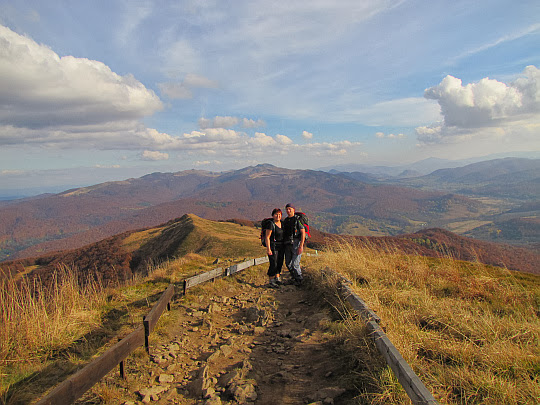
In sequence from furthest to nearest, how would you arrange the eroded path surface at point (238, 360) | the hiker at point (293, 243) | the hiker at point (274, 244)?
the hiker at point (293, 243) → the hiker at point (274, 244) → the eroded path surface at point (238, 360)

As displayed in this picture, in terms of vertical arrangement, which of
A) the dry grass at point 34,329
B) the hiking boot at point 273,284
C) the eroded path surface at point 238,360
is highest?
the dry grass at point 34,329

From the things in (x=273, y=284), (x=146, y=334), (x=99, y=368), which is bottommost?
(x=273, y=284)

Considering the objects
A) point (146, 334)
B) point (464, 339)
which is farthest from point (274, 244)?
point (464, 339)

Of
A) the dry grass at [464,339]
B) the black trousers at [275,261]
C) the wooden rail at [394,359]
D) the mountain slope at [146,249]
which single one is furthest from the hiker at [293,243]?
the mountain slope at [146,249]

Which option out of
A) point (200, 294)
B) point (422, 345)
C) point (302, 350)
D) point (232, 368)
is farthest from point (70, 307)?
point (422, 345)

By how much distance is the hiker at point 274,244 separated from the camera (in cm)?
916

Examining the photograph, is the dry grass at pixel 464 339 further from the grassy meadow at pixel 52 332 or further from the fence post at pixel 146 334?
the grassy meadow at pixel 52 332

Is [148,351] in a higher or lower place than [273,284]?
higher

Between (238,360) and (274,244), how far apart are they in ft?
15.4

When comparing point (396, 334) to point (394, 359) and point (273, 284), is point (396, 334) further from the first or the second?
point (273, 284)

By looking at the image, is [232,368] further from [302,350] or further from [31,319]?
[31,319]

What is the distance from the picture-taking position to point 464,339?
15.3ft

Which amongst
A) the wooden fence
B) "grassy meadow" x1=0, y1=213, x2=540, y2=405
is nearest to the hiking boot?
"grassy meadow" x1=0, y1=213, x2=540, y2=405

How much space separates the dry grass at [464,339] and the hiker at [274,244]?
2.47 metres
